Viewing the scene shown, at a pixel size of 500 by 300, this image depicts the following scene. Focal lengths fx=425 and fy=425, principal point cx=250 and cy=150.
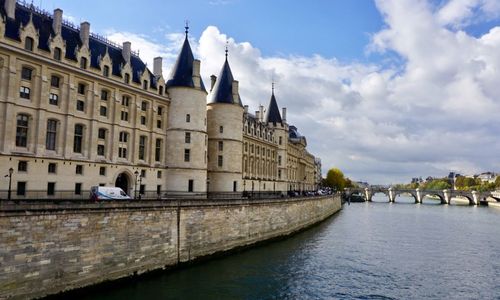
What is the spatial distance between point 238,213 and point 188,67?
17112mm

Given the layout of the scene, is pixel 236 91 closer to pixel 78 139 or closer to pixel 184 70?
pixel 184 70

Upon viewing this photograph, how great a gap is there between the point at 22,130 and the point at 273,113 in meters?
51.9

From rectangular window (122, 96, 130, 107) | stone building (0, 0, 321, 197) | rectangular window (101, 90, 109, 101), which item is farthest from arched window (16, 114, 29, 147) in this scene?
rectangular window (122, 96, 130, 107)

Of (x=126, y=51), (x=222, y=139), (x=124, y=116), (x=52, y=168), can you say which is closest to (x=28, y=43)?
(x=52, y=168)

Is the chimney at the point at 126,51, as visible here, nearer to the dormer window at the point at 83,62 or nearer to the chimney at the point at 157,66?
the chimney at the point at 157,66

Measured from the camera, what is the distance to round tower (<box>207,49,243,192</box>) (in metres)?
50.7

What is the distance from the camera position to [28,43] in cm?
2989

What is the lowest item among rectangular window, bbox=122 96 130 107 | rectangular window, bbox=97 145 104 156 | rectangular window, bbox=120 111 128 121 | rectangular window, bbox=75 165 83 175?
rectangular window, bbox=75 165 83 175

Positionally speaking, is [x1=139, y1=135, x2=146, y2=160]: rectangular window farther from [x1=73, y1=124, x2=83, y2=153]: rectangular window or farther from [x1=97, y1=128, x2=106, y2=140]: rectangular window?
[x1=73, y1=124, x2=83, y2=153]: rectangular window

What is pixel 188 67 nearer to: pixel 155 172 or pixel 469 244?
pixel 155 172

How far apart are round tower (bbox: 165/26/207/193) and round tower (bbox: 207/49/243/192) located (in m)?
5.60

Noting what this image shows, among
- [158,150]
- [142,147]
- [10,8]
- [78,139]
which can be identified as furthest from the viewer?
[158,150]

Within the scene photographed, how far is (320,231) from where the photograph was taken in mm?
52875

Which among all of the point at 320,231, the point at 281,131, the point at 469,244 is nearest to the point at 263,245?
the point at 320,231
